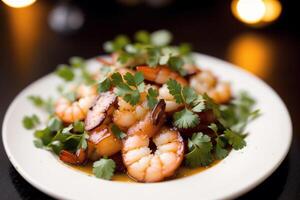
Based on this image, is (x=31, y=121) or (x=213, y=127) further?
(x=31, y=121)

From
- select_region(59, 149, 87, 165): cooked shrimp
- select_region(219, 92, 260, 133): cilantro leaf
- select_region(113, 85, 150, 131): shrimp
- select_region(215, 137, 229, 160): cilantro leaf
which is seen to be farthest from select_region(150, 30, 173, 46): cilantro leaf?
select_region(59, 149, 87, 165): cooked shrimp

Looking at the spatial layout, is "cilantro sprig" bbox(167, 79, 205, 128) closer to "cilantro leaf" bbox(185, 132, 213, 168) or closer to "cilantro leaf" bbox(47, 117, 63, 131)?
"cilantro leaf" bbox(185, 132, 213, 168)

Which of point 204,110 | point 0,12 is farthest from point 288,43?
point 0,12

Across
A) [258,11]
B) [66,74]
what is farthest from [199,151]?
[258,11]

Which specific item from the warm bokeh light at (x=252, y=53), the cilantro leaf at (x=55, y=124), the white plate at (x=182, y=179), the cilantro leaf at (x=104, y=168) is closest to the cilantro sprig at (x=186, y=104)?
the white plate at (x=182, y=179)

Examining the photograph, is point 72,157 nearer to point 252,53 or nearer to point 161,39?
point 161,39

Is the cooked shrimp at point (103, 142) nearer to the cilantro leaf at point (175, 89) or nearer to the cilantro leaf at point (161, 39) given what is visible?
the cilantro leaf at point (175, 89)
